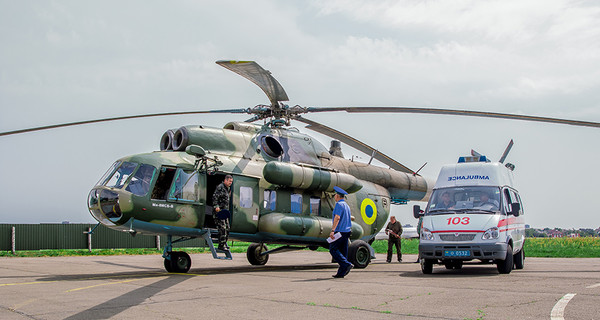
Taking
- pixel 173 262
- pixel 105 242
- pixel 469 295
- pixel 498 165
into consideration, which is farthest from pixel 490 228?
pixel 105 242

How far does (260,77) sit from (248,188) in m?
2.78

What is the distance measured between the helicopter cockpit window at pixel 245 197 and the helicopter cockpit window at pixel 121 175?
2.75 metres

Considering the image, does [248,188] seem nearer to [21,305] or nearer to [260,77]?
[260,77]

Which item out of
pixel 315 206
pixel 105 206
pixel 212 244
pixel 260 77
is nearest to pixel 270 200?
pixel 315 206

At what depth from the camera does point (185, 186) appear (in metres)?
13.0

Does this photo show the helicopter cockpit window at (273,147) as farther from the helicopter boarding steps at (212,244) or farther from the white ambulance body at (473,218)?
the white ambulance body at (473,218)

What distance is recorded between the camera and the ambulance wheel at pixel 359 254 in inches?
579

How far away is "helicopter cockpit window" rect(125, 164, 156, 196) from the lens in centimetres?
1223

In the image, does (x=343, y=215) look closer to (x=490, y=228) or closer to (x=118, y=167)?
(x=490, y=228)

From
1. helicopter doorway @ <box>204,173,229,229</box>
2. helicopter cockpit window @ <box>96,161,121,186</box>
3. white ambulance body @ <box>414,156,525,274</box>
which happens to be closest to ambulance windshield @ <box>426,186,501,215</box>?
white ambulance body @ <box>414,156,525,274</box>

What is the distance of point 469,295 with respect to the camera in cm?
789

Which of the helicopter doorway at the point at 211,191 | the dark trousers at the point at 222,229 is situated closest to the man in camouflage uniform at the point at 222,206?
the dark trousers at the point at 222,229

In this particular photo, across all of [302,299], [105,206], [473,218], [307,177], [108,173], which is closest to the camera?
[302,299]

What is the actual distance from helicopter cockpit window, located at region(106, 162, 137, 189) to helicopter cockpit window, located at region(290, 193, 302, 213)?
14.8 ft
